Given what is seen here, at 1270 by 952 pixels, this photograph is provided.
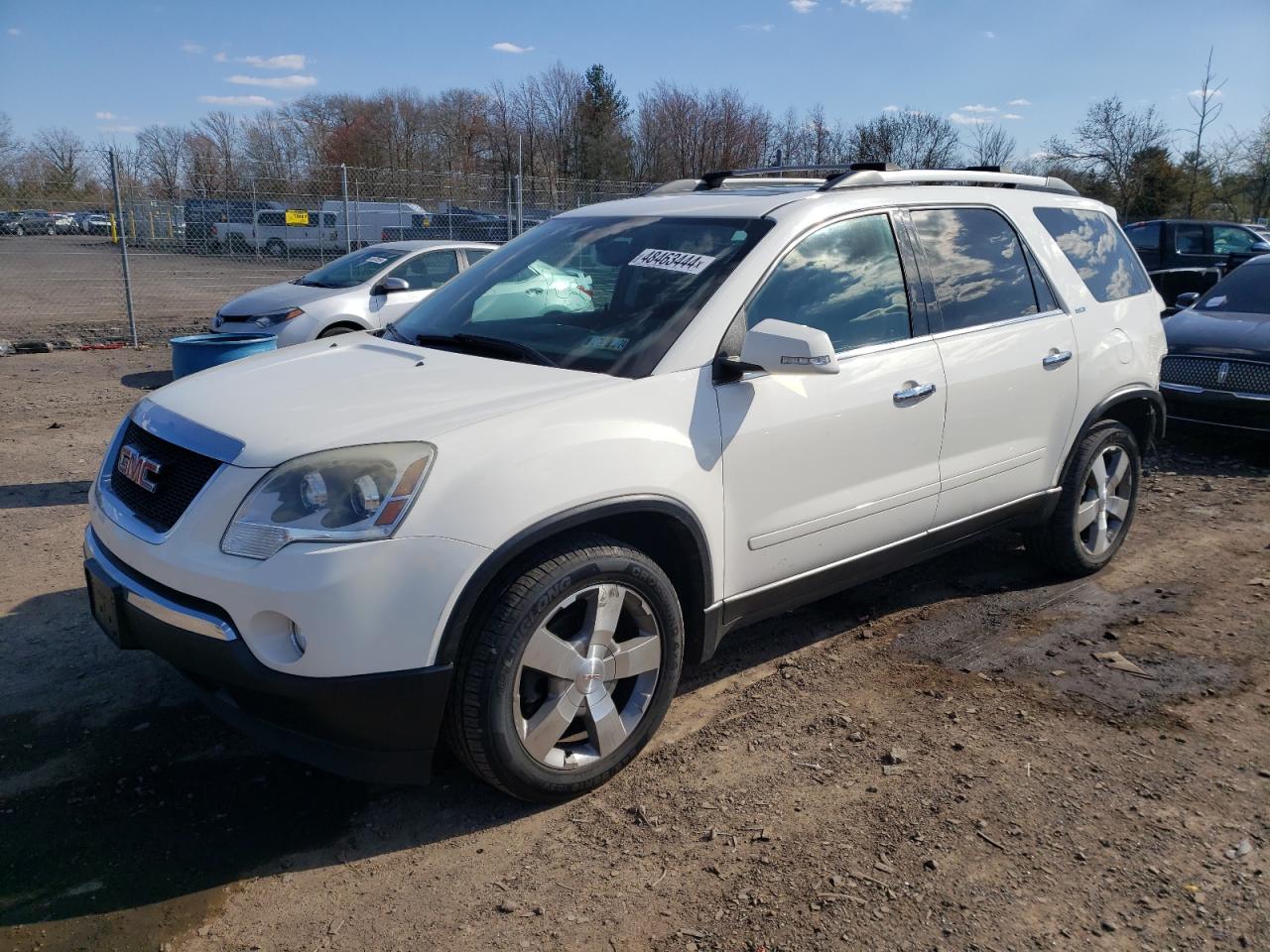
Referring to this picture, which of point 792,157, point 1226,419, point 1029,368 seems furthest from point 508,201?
point 792,157

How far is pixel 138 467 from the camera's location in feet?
9.96

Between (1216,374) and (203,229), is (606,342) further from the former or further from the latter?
(203,229)

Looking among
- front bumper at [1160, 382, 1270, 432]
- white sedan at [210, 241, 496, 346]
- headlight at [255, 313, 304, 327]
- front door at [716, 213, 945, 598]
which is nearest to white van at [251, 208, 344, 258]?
white sedan at [210, 241, 496, 346]

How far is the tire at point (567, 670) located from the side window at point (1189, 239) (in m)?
14.8

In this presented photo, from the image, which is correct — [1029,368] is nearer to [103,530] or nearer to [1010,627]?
[1010,627]

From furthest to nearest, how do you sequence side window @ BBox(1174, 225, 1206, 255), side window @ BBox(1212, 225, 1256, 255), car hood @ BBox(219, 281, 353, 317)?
side window @ BBox(1212, 225, 1256, 255), side window @ BBox(1174, 225, 1206, 255), car hood @ BBox(219, 281, 353, 317)

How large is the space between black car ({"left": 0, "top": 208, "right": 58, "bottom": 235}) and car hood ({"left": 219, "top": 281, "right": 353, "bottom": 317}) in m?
7.70

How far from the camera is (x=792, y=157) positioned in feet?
135

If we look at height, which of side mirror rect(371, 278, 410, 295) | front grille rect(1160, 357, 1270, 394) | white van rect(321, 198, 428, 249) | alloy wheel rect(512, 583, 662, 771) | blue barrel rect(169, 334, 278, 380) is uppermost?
white van rect(321, 198, 428, 249)

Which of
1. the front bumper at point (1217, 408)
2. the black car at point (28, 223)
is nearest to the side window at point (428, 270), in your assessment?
the front bumper at point (1217, 408)

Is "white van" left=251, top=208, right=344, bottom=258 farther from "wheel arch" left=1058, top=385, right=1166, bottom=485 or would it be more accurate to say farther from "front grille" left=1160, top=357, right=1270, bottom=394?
"wheel arch" left=1058, top=385, right=1166, bottom=485

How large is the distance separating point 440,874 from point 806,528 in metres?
1.69

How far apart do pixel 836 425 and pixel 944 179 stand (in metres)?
1.53

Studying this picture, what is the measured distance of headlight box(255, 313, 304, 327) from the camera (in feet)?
32.4
